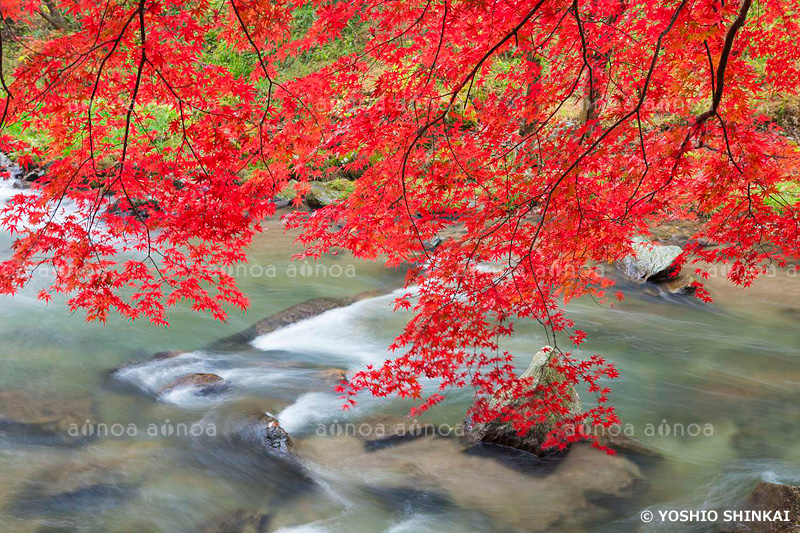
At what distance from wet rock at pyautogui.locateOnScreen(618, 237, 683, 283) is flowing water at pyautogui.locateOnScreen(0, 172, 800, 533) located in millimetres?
1302

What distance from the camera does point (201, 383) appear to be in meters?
5.53

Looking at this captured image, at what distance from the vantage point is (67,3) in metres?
3.62

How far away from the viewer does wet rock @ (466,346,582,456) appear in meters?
4.56

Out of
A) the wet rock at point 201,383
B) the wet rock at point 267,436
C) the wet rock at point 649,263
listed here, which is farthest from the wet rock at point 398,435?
the wet rock at point 649,263

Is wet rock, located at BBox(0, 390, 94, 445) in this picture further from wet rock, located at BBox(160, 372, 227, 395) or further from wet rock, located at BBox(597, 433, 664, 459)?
wet rock, located at BBox(597, 433, 664, 459)

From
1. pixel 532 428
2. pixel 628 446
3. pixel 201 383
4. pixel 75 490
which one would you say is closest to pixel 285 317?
pixel 201 383

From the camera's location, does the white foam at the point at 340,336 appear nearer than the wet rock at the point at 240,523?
No

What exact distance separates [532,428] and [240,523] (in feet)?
7.67

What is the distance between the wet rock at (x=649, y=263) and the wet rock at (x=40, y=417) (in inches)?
296

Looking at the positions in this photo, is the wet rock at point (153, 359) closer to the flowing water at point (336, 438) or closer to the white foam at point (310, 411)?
the flowing water at point (336, 438)

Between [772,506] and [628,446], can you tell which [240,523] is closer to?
[628,446]

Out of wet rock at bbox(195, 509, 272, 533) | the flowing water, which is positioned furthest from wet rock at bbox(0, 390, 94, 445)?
wet rock at bbox(195, 509, 272, 533)

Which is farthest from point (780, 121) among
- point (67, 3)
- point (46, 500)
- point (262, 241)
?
point (46, 500)

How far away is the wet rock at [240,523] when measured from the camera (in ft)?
12.0
